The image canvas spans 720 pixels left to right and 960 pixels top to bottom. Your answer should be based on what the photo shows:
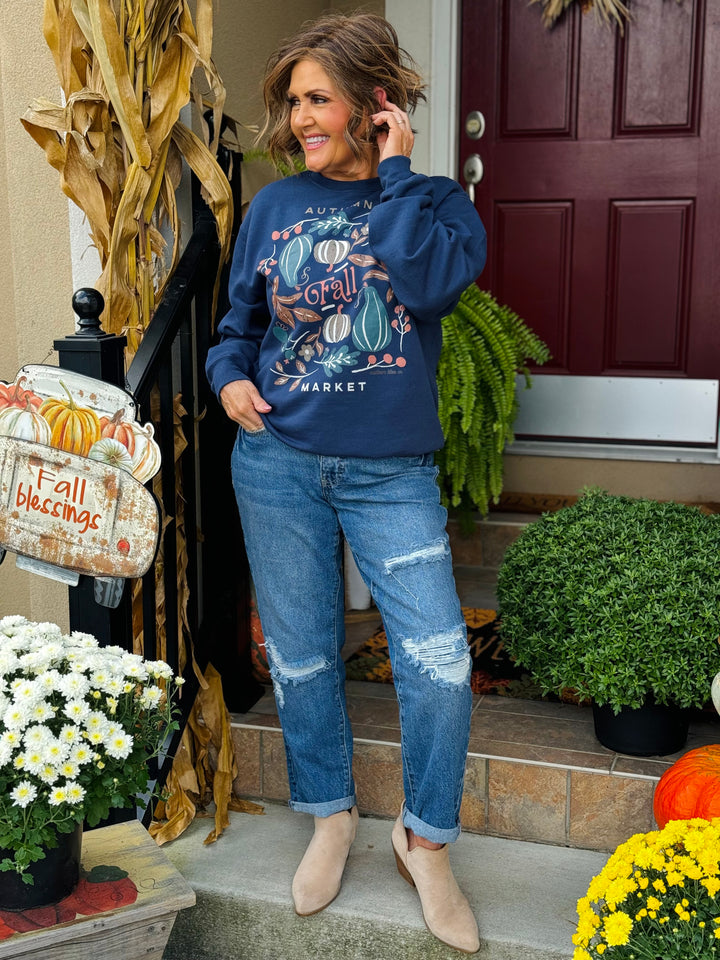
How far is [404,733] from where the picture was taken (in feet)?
5.98

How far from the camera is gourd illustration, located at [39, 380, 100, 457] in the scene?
5.75 feet

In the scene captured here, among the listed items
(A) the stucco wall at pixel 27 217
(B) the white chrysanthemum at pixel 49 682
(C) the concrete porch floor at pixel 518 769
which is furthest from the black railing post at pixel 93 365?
(C) the concrete porch floor at pixel 518 769

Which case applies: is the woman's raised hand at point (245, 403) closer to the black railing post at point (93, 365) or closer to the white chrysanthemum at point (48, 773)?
the black railing post at point (93, 365)

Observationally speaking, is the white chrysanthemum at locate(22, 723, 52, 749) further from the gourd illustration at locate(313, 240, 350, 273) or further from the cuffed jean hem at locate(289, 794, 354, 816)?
the gourd illustration at locate(313, 240, 350, 273)

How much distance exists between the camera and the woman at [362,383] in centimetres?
172

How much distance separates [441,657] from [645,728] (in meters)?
0.64

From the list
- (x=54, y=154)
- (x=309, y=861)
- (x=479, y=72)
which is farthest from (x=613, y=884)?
(x=479, y=72)

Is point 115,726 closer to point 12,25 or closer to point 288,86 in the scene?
point 288,86

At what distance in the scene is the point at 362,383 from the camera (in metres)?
1.74

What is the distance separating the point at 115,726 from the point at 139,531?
0.37 metres

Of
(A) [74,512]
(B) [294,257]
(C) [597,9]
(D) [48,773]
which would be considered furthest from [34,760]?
(C) [597,9]

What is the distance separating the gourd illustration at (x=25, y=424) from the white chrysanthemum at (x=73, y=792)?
602mm

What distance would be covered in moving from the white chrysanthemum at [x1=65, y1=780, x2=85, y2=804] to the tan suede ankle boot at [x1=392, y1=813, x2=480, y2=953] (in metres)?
0.67

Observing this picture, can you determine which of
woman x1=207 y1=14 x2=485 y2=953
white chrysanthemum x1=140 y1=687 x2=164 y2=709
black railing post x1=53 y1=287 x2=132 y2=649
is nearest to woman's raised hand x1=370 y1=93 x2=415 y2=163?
woman x1=207 y1=14 x2=485 y2=953
